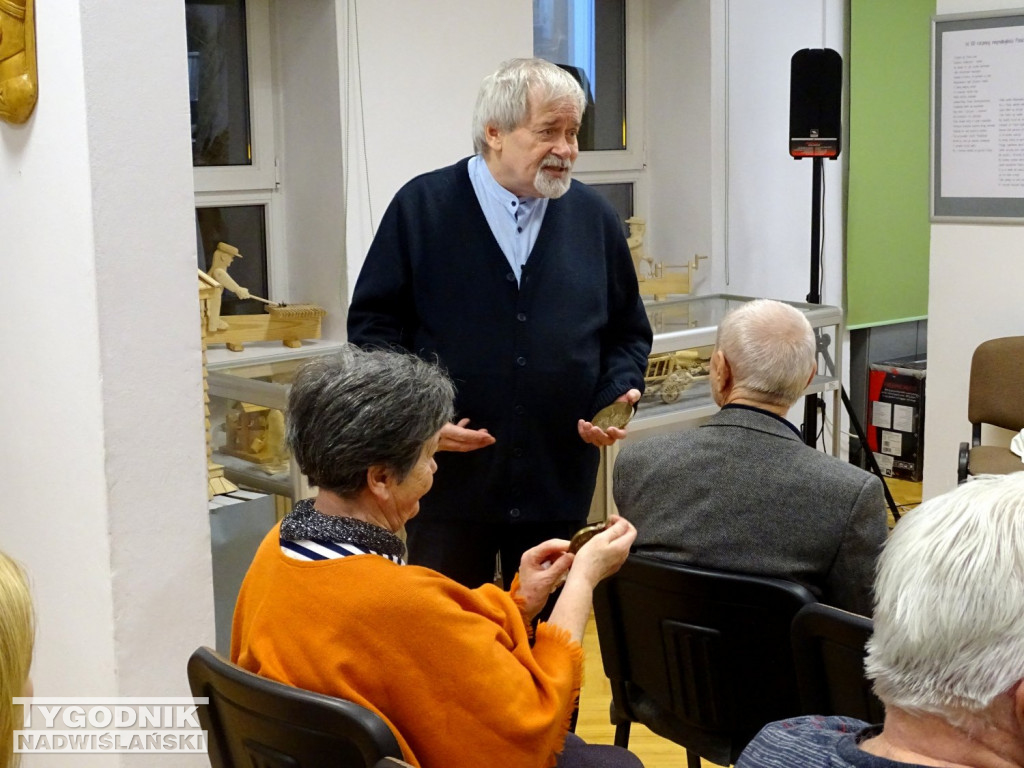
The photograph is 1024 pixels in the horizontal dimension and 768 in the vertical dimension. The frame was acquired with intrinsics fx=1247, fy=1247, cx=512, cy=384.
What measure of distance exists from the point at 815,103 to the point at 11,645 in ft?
14.6

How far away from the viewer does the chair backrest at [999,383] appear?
422cm

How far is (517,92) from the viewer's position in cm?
242

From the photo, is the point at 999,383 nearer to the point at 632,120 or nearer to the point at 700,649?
the point at 632,120

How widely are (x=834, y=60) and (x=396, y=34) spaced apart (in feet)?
6.00

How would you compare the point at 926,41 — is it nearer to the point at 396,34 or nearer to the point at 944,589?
the point at 396,34

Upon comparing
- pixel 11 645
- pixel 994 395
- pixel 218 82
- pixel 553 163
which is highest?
pixel 218 82

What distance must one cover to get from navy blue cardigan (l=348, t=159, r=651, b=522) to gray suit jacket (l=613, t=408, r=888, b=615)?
0.38 metres

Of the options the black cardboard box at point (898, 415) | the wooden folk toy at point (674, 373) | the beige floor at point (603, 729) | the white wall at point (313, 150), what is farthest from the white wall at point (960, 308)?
the white wall at point (313, 150)

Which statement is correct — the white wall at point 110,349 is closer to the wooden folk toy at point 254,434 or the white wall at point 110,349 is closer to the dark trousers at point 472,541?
the dark trousers at point 472,541

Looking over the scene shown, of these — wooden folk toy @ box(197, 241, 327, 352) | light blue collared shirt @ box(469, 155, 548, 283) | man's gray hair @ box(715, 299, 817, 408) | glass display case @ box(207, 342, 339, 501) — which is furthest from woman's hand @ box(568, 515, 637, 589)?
wooden folk toy @ box(197, 241, 327, 352)

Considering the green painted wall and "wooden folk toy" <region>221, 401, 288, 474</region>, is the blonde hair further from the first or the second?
the green painted wall

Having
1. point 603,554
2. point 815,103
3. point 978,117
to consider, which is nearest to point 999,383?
point 978,117

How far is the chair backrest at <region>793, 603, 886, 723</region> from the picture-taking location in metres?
1.72

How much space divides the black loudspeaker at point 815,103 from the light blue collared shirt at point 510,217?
2809 mm
